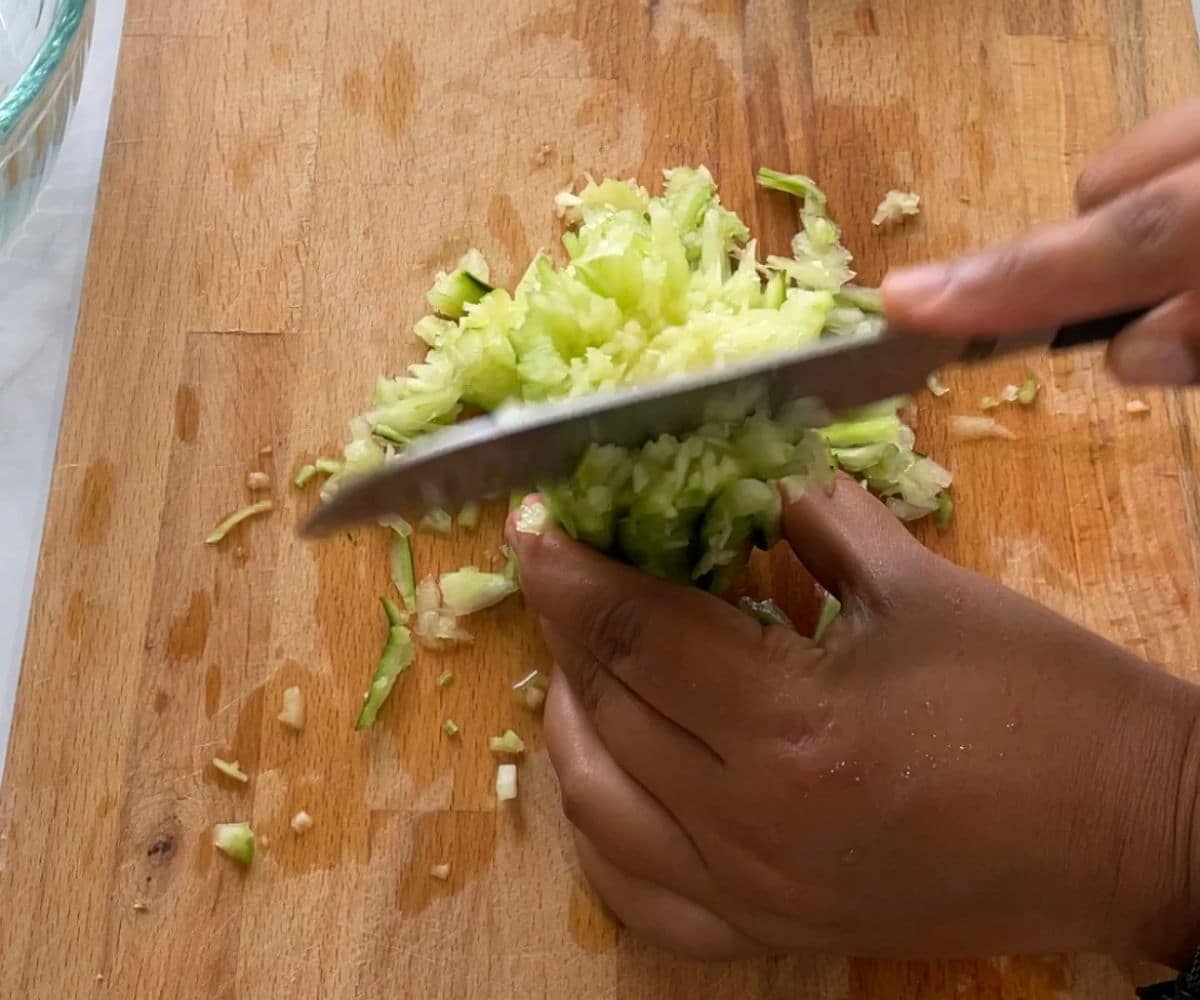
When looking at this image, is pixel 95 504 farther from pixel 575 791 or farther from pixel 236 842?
pixel 575 791

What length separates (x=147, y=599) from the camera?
1570 millimetres

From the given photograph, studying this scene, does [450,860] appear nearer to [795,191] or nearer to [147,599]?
[147,599]

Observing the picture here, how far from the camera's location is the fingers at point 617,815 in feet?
4.48

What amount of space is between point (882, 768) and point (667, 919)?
0.32 metres

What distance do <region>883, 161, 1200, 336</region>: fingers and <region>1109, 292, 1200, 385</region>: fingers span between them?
5 cm

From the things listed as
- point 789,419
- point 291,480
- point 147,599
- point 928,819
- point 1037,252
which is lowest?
point 928,819

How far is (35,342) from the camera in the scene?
5.80 feet

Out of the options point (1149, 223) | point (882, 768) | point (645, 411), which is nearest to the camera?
point (1149, 223)

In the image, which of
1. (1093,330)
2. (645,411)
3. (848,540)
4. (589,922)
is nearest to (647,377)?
(645,411)

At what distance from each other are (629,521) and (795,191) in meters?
0.71

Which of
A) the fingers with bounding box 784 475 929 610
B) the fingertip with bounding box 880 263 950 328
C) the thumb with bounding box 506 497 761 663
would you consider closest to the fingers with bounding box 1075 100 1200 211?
the fingertip with bounding box 880 263 950 328

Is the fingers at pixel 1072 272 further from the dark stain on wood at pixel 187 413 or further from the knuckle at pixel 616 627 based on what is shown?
the dark stain on wood at pixel 187 413

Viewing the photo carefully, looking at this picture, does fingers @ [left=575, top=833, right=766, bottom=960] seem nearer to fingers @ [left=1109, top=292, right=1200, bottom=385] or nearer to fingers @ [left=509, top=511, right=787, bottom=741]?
fingers @ [left=509, top=511, right=787, bottom=741]

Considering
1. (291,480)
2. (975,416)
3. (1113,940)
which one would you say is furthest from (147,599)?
(1113,940)
